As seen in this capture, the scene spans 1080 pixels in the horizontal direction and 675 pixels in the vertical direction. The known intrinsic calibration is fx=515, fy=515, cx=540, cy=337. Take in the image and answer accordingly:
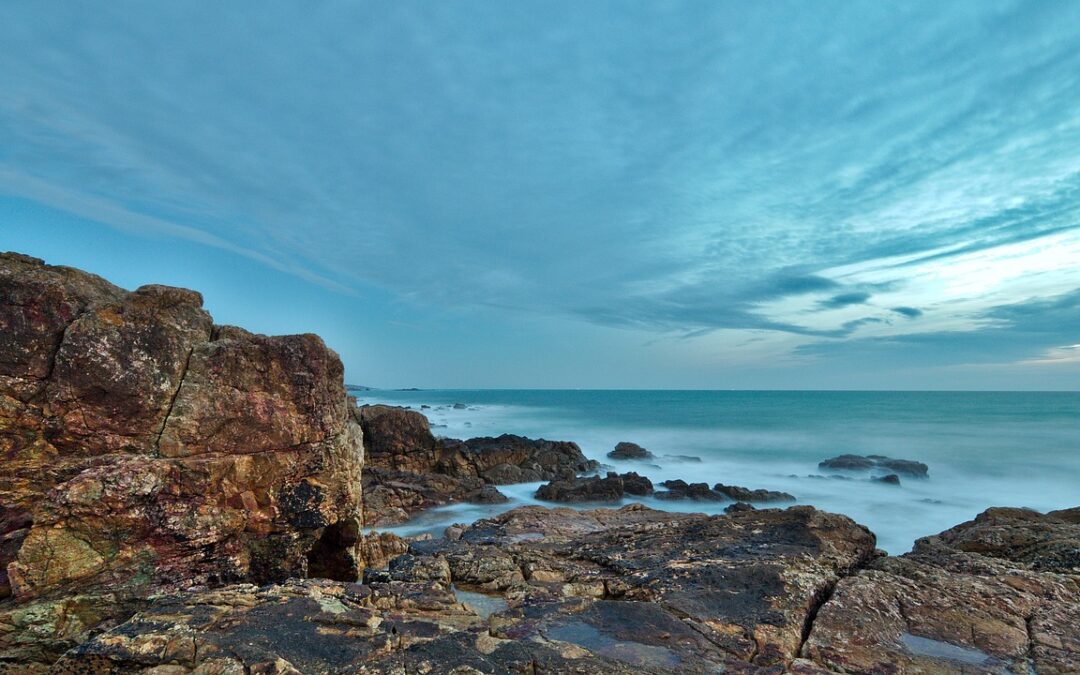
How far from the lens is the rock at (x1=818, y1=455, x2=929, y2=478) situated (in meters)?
33.3

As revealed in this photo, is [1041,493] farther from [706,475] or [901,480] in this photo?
[706,475]

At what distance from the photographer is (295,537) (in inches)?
273

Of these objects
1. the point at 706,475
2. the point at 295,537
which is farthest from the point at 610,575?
the point at 706,475

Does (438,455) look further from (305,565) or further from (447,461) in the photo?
(305,565)

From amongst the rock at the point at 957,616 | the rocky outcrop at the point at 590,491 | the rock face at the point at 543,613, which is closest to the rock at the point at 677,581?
the rock face at the point at 543,613

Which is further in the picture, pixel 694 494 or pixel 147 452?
pixel 694 494

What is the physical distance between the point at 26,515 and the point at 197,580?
6.26ft

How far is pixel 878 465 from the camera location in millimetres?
34906

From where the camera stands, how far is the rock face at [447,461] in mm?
20391

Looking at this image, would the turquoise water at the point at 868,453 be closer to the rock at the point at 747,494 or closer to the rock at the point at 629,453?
the rock at the point at 629,453

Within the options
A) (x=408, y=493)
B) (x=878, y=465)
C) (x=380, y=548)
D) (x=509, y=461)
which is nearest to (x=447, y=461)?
(x=509, y=461)

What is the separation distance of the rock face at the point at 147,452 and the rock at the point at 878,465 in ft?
120

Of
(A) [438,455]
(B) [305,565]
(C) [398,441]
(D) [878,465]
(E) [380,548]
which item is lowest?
(D) [878,465]

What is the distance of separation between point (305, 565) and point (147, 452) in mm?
2428
